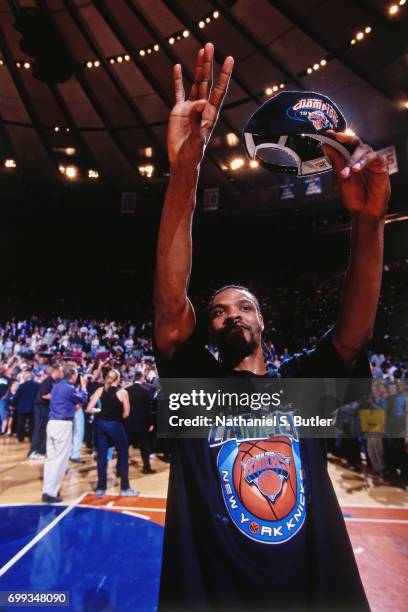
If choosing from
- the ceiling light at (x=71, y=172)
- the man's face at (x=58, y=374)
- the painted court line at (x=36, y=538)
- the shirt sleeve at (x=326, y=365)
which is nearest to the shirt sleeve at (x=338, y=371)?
the shirt sleeve at (x=326, y=365)

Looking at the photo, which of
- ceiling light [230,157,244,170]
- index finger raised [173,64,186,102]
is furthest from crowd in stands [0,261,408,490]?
index finger raised [173,64,186,102]

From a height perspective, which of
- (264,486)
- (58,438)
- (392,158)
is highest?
(392,158)

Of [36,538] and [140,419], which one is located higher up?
[140,419]

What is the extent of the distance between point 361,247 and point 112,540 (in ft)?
15.2

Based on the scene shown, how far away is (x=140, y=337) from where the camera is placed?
17.1 meters

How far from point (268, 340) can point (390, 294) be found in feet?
17.0

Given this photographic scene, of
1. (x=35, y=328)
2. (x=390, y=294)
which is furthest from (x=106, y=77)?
(x=390, y=294)

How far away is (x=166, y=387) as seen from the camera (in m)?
1.50

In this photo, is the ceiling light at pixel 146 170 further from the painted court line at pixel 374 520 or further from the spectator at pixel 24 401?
the painted court line at pixel 374 520

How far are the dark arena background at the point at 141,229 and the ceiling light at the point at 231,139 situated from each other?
0.19 feet

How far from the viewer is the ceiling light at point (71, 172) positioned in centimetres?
1803

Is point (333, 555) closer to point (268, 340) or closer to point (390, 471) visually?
point (390, 471)

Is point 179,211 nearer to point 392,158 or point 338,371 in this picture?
point 338,371

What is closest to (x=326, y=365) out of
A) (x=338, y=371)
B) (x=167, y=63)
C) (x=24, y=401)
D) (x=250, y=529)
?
(x=338, y=371)
